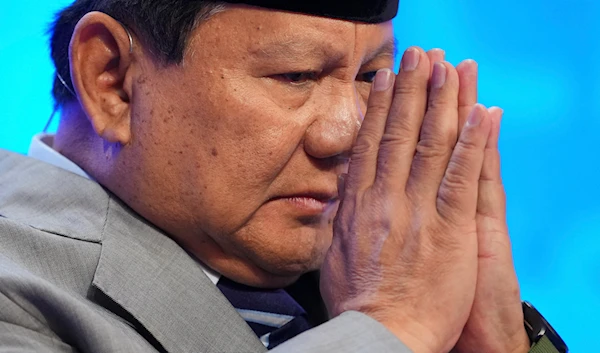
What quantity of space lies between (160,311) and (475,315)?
49cm

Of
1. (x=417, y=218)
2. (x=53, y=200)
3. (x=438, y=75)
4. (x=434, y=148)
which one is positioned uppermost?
(x=438, y=75)

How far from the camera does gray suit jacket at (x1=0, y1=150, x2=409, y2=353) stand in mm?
1254

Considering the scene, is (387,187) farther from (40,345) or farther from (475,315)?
(40,345)

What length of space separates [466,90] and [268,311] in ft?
1.75

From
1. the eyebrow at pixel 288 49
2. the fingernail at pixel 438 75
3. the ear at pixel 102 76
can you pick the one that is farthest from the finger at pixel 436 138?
the ear at pixel 102 76

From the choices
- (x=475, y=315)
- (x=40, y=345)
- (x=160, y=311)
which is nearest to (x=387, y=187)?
(x=475, y=315)

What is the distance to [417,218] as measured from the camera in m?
1.35

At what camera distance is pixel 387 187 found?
1.36 metres

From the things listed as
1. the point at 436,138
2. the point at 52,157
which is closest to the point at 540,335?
the point at 436,138

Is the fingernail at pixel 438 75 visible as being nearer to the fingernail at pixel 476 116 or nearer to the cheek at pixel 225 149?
the fingernail at pixel 476 116

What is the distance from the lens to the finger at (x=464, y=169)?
1.34 metres

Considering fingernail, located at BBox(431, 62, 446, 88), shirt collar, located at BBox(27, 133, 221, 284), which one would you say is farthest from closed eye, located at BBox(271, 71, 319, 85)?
shirt collar, located at BBox(27, 133, 221, 284)

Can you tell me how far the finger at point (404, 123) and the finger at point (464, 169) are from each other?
6 centimetres

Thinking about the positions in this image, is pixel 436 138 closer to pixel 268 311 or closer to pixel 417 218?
pixel 417 218
